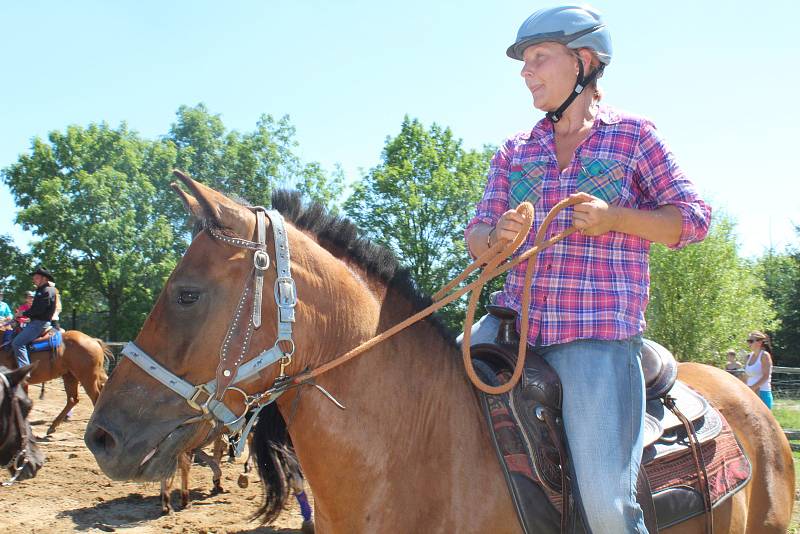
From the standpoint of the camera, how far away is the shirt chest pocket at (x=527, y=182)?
2.62 metres

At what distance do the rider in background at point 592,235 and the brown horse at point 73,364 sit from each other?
43.1 ft

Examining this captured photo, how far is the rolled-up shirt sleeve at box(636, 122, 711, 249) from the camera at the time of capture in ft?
7.87

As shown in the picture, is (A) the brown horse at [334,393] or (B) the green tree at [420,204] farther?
(B) the green tree at [420,204]

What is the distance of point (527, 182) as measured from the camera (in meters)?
2.66

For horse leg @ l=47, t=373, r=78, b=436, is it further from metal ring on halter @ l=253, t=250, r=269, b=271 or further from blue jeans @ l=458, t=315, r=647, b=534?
blue jeans @ l=458, t=315, r=647, b=534

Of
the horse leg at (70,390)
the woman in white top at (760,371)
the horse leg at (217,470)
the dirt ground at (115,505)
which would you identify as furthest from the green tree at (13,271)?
the woman in white top at (760,371)

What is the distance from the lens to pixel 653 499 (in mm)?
2443

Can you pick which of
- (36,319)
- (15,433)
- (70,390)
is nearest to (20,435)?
(15,433)

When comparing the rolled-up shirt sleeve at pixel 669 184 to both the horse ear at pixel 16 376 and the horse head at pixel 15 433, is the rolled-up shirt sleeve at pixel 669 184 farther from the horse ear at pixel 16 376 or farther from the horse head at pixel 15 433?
the horse ear at pixel 16 376

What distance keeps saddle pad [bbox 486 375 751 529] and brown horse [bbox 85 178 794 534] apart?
0.28 feet

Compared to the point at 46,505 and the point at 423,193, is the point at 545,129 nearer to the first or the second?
the point at 46,505

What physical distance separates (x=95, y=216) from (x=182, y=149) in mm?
9408

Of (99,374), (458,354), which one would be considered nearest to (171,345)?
(458,354)

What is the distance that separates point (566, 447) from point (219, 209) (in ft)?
5.20
